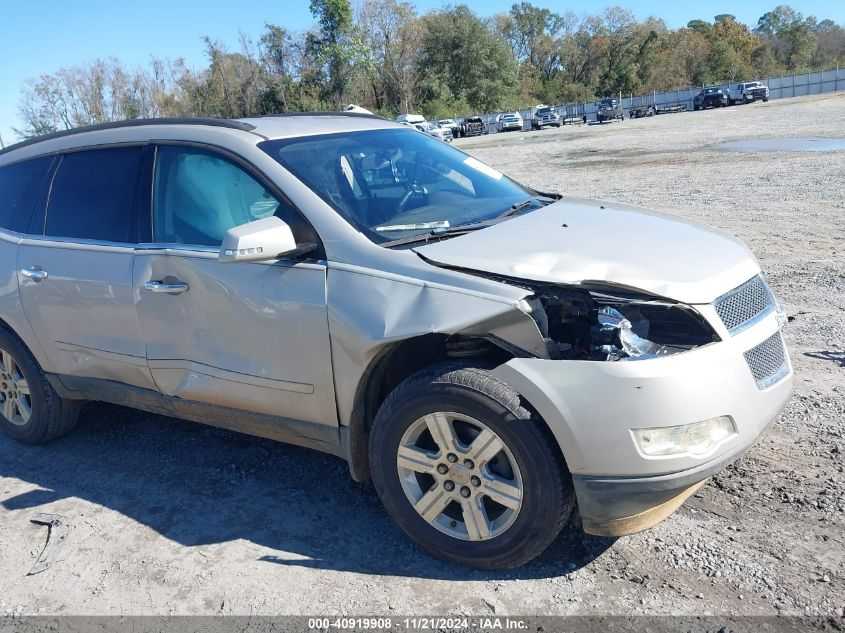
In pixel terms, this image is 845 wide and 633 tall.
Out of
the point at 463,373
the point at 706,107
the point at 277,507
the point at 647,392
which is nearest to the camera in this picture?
the point at 647,392

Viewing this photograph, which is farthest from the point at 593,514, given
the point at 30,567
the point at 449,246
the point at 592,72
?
the point at 592,72

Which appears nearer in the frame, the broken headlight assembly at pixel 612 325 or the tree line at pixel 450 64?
the broken headlight assembly at pixel 612 325

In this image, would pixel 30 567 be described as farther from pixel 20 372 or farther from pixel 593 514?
pixel 593 514

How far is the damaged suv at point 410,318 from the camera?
9.35ft

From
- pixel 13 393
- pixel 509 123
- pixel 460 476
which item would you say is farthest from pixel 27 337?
pixel 509 123

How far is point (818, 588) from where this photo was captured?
112 inches

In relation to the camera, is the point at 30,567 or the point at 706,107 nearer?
the point at 30,567

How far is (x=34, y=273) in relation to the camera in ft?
14.5

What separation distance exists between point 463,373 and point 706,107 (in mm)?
61790

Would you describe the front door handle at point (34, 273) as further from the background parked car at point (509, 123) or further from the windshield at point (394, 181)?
the background parked car at point (509, 123)

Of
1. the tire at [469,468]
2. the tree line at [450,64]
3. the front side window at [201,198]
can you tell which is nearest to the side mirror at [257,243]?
the front side window at [201,198]

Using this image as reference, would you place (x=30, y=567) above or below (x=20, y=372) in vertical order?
below

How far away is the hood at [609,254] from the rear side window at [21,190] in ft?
9.32

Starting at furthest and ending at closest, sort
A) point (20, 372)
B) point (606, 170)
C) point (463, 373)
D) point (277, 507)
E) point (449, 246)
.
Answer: point (606, 170), point (20, 372), point (277, 507), point (449, 246), point (463, 373)
